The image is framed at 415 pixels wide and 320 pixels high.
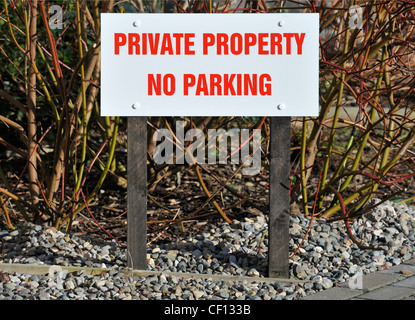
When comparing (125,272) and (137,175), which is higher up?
(137,175)

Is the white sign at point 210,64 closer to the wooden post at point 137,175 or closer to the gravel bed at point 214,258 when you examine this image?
the wooden post at point 137,175

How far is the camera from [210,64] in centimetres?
344

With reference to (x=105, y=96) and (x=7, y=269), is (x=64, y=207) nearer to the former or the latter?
(x=7, y=269)

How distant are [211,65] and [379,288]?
1.45 metres

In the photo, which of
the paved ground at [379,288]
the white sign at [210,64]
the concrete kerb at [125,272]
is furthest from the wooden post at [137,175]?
the paved ground at [379,288]

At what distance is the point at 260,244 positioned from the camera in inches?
154

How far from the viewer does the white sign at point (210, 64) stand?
342cm

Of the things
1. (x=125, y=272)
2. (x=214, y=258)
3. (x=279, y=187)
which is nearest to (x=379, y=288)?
(x=279, y=187)

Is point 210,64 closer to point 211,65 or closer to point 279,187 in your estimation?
point 211,65

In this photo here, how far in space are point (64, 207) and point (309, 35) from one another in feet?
6.35

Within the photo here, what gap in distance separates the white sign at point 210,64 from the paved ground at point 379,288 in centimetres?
92

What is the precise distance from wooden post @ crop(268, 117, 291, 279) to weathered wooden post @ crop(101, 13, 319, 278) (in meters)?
0.01

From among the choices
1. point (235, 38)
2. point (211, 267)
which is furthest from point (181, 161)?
point (235, 38)

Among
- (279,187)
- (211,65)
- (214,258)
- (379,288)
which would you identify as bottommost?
(379,288)
